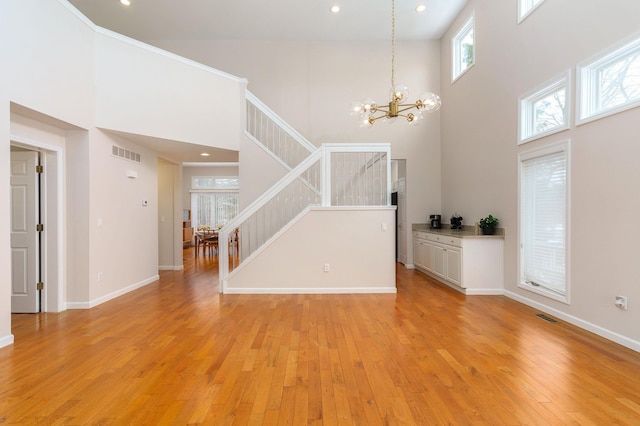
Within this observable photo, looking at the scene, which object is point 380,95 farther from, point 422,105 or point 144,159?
point 144,159

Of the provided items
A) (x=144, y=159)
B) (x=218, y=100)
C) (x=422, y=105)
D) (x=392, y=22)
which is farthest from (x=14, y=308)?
(x=392, y=22)

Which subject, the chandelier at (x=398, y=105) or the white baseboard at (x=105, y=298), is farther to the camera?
the white baseboard at (x=105, y=298)

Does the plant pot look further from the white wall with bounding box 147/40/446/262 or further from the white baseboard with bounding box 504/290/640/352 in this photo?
the white wall with bounding box 147/40/446/262

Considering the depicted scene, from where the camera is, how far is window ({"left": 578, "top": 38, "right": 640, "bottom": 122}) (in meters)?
3.05

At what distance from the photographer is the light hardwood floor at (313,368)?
2023mm

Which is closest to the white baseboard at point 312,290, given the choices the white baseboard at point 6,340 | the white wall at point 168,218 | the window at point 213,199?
the white baseboard at point 6,340

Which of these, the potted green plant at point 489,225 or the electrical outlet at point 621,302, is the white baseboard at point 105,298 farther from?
the electrical outlet at point 621,302

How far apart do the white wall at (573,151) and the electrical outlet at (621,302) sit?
4 cm

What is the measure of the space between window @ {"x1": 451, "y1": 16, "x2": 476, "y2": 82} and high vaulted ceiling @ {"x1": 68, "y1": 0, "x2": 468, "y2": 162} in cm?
45

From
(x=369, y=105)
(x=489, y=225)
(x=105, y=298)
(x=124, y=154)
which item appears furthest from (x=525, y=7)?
(x=105, y=298)

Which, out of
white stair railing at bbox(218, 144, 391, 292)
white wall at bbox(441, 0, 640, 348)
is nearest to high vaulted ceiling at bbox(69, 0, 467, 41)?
white wall at bbox(441, 0, 640, 348)

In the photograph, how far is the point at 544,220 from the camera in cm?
421

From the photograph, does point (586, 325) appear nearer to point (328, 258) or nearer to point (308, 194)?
point (328, 258)

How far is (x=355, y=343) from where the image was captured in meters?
3.14
